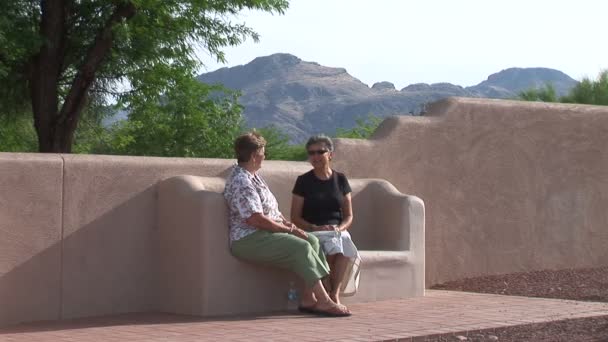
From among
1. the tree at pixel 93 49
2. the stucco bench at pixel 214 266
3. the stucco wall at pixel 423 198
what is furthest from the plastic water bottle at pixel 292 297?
the tree at pixel 93 49

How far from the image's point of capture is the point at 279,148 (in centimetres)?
2867

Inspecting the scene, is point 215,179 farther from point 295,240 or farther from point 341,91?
point 341,91

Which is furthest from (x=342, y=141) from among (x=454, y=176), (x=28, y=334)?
(x=28, y=334)

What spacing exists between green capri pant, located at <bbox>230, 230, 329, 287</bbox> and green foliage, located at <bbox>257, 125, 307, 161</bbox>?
16.1 metres

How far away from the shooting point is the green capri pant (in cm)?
912

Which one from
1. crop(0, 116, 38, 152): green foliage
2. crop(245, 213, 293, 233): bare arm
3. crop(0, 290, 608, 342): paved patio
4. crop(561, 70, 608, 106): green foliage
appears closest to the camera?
crop(0, 290, 608, 342): paved patio

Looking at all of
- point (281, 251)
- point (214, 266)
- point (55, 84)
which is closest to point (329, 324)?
point (281, 251)

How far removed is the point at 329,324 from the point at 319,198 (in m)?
1.56

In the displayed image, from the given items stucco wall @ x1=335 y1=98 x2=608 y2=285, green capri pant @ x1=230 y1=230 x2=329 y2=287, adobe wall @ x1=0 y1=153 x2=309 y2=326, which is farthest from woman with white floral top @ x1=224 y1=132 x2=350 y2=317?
stucco wall @ x1=335 y1=98 x2=608 y2=285

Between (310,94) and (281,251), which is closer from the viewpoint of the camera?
(281,251)

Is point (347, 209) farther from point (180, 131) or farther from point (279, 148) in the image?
point (279, 148)

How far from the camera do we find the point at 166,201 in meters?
9.48

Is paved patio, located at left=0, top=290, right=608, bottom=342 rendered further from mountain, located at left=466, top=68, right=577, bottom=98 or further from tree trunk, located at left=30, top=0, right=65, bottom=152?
mountain, located at left=466, top=68, right=577, bottom=98

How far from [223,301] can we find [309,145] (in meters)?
1.63
